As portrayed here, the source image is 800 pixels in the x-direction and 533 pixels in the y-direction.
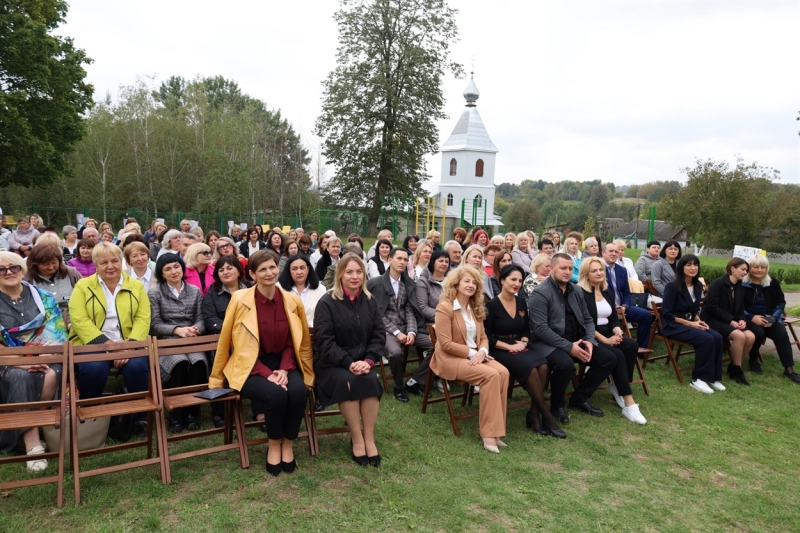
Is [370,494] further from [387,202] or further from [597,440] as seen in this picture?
[387,202]

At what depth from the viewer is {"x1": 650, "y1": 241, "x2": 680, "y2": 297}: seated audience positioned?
7.81 metres

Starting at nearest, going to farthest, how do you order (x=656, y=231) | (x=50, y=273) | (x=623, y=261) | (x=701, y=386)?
(x=50, y=273) < (x=701, y=386) < (x=623, y=261) < (x=656, y=231)

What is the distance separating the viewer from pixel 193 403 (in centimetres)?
375

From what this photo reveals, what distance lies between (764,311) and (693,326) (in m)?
1.36

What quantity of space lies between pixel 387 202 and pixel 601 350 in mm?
25293

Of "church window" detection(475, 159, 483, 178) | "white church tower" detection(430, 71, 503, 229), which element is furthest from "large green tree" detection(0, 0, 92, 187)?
"church window" detection(475, 159, 483, 178)

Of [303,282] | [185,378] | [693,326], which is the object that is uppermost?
[303,282]

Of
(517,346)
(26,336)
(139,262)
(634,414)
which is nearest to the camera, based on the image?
(26,336)

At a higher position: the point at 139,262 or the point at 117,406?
the point at 139,262

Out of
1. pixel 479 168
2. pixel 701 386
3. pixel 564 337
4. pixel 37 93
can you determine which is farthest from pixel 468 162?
pixel 564 337

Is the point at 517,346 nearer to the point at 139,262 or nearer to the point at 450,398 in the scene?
the point at 450,398

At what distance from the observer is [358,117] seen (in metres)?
29.4

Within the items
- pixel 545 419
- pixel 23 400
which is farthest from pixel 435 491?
pixel 23 400

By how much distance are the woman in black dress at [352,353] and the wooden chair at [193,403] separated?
2.14ft
